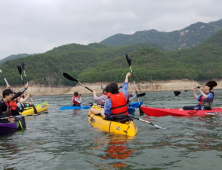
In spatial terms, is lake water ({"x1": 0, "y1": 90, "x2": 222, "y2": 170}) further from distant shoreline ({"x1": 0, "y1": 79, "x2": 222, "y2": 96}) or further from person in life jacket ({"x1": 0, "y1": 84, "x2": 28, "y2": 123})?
distant shoreline ({"x1": 0, "y1": 79, "x2": 222, "y2": 96})

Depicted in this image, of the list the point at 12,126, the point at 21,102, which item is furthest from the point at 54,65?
the point at 12,126

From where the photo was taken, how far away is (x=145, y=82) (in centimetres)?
7256

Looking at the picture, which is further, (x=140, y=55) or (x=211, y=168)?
(x=140, y=55)

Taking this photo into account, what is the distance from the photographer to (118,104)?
7.66 meters

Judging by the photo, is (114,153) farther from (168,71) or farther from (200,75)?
(200,75)

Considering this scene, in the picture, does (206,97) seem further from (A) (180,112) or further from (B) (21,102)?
(B) (21,102)

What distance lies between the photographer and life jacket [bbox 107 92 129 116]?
7562 millimetres

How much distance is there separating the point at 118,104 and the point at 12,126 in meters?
4.00

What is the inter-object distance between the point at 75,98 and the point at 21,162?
42.2 feet

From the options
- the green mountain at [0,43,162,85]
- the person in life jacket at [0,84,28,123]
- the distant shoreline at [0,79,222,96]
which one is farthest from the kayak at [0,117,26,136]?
the green mountain at [0,43,162,85]

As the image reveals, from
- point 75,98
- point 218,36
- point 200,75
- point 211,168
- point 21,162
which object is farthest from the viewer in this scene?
point 218,36

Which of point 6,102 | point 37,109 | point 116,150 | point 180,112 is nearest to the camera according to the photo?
point 116,150

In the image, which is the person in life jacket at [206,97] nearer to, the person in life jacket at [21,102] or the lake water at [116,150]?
the lake water at [116,150]

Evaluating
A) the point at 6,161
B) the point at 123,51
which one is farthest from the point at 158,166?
the point at 123,51
